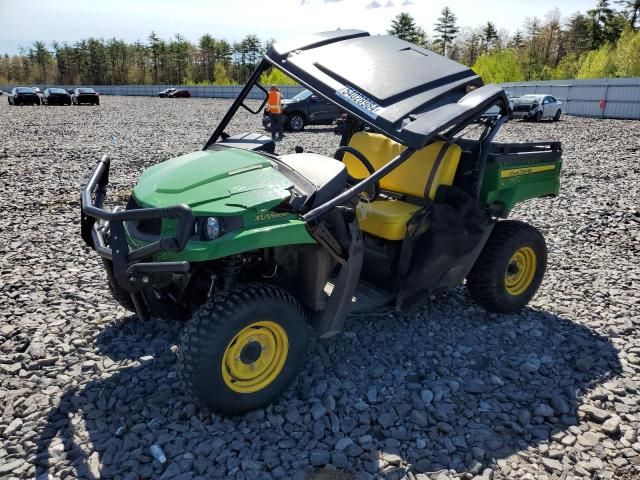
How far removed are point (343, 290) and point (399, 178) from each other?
4.64 ft

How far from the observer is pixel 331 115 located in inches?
723

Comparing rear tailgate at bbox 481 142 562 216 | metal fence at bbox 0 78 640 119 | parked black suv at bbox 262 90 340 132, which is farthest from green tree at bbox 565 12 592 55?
rear tailgate at bbox 481 142 562 216

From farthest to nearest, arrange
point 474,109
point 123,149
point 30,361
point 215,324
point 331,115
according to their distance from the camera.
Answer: point 331,115 < point 123,149 < point 30,361 < point 474,109 < point 215,324

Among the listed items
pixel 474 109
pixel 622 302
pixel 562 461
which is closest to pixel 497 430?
pixel 562 461

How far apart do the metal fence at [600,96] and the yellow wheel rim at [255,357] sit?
25.0 m

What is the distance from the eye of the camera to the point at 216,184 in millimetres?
3053

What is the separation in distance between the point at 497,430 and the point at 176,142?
12.9 meters

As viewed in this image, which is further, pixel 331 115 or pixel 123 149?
pixel 331 115

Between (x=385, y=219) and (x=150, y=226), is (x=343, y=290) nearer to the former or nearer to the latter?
(x=385, y=219)

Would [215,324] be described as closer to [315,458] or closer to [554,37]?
[315,458]

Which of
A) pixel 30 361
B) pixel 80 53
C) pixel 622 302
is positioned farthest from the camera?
pixel 80 53

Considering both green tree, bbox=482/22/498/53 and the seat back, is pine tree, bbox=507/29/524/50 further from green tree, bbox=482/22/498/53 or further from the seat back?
the seat back

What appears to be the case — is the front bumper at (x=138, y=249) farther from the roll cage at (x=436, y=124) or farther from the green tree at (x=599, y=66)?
the green tree at (x=599, y=66)

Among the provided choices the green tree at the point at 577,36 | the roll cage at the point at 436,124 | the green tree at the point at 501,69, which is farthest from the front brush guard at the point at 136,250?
the green tree at the point at 577,36
